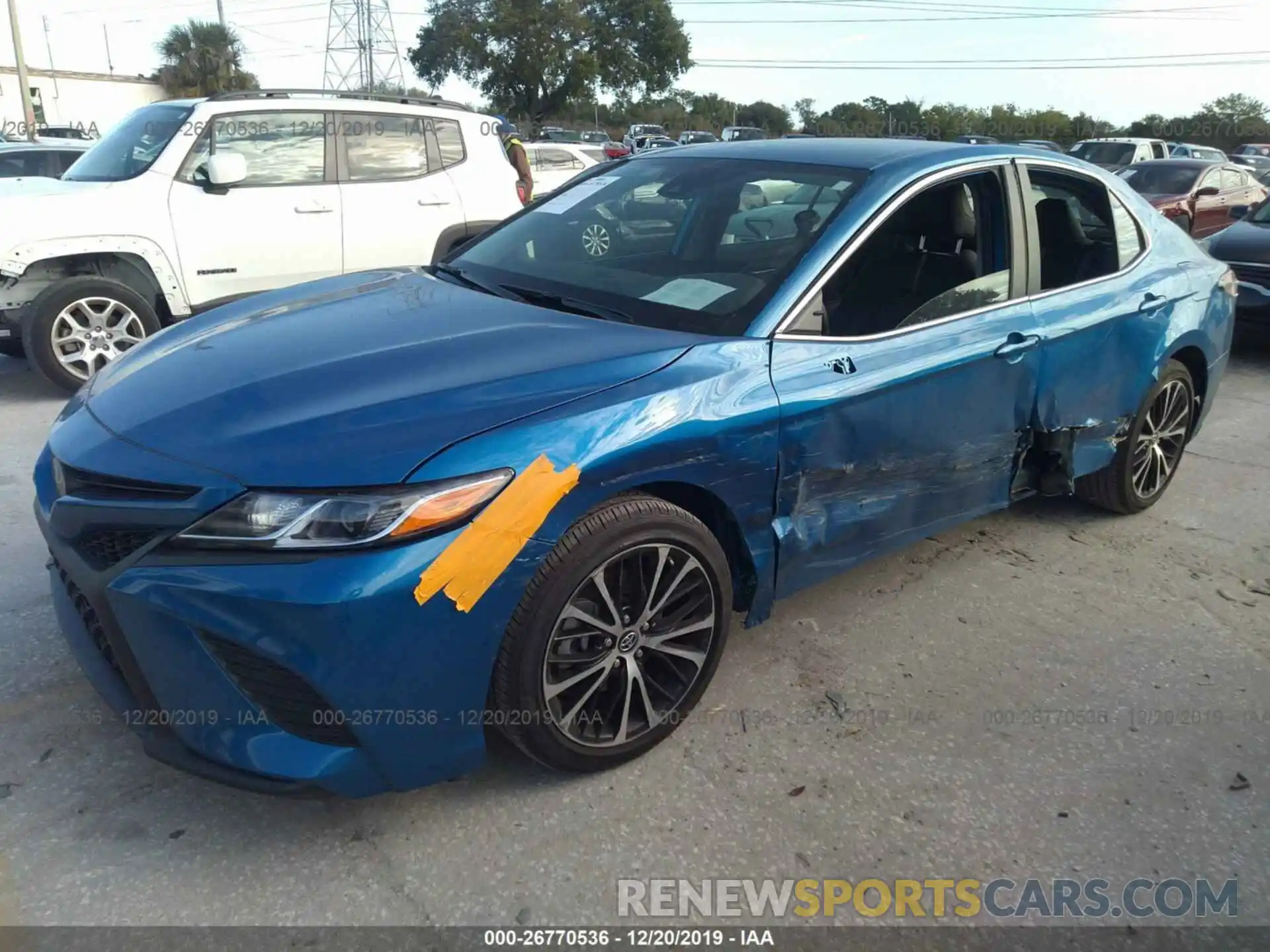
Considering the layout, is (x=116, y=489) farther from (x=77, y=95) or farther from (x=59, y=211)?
(x=77, y=95)

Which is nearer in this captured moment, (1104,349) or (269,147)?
(1104,349)

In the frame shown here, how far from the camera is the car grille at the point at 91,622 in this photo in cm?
237

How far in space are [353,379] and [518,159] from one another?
24.0 feet

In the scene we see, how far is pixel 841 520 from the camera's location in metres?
3.12

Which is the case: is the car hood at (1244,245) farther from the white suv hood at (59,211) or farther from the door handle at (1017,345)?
the white suv hood at (59,211)

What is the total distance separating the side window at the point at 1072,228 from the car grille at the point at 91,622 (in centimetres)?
334

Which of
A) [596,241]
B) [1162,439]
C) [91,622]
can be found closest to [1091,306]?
[1162,439]

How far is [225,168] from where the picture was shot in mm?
6254

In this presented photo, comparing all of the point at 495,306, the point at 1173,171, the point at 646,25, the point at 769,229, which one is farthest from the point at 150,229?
the point at 646,25

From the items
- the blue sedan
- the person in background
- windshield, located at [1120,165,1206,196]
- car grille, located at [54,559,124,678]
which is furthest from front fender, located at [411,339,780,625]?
windshield, located at [1120,165,1206,196]

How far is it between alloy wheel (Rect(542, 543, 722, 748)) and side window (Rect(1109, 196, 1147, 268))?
104 inches

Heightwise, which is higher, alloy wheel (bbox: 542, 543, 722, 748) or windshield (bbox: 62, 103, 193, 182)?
windshield (bbox: 62, 103, 193, 182)

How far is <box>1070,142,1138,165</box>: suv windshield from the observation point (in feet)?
66.4

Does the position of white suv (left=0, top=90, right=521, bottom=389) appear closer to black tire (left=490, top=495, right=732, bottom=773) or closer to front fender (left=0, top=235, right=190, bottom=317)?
front fender (left=0, top=235, right=190, bottom=317)
